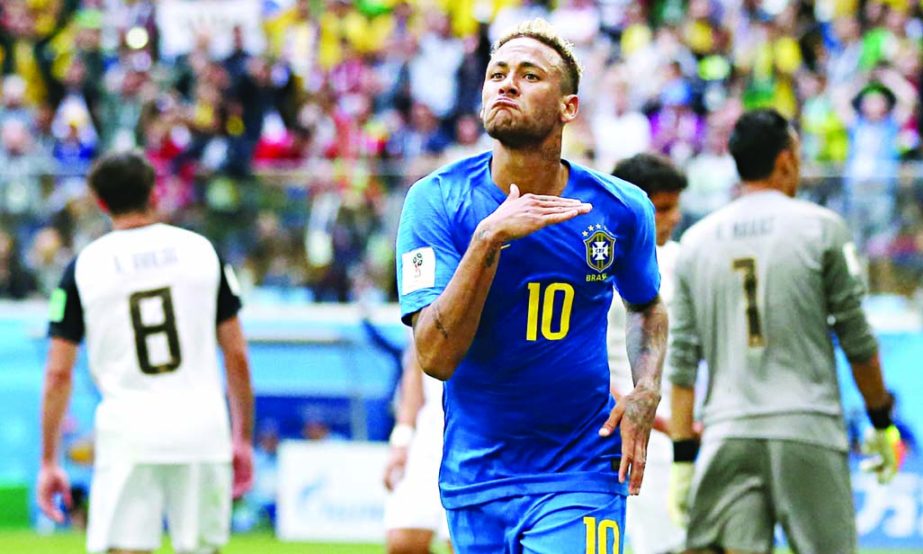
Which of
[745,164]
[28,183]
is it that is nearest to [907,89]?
[28,183]

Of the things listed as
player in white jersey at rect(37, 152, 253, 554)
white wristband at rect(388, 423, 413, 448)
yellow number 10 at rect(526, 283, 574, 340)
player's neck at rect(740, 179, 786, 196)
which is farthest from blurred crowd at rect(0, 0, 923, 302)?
yellow number 10 at rect(526, 283, 574, 340)

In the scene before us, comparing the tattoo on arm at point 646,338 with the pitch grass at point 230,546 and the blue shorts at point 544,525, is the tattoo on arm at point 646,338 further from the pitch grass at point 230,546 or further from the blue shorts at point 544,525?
the pitch grass at point 230,546

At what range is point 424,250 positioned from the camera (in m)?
4.91

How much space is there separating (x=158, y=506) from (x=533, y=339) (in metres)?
3.05

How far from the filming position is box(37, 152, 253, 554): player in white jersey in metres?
7.42

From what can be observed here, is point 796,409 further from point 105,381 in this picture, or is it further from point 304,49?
point 304,49

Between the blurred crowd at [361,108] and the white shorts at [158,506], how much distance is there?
23.9ft

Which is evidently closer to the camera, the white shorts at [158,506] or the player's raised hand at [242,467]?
the white shorts at [158,506]

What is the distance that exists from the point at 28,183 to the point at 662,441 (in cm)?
906

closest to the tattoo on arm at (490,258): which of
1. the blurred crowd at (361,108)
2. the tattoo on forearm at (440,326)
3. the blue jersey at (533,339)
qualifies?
the tattoo on forearm at (440,326)

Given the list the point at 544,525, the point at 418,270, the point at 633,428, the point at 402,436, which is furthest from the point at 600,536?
the point at 402,436

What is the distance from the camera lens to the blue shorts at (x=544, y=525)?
16.4ft

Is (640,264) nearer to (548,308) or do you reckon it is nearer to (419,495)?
(548,308)

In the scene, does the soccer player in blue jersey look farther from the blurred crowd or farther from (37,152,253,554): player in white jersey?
the blurred crowd
